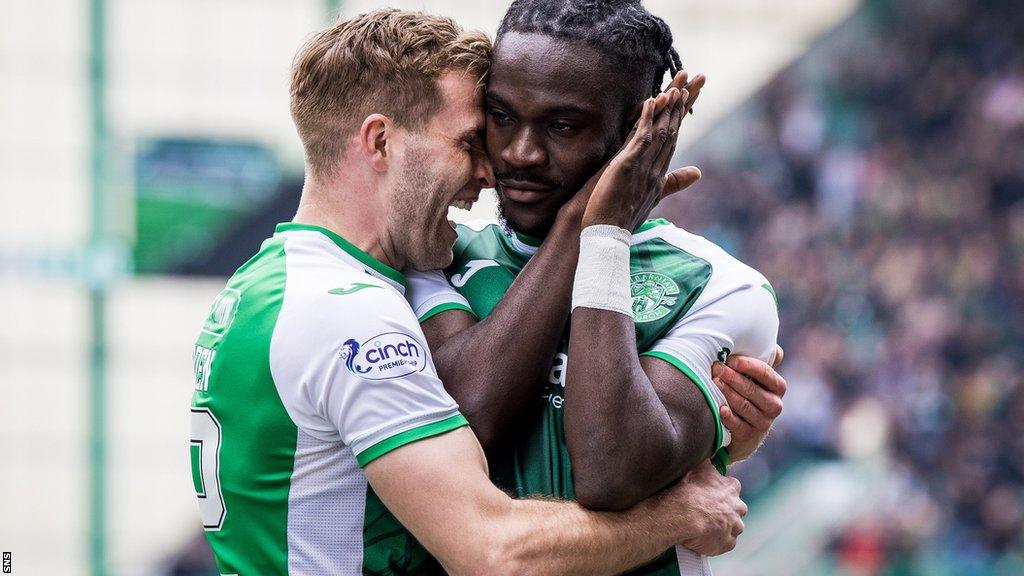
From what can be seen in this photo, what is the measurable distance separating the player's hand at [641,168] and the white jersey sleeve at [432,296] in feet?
1.25

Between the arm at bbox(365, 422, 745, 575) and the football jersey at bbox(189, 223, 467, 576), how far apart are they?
2.3 inches

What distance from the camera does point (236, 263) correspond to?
14.6 m

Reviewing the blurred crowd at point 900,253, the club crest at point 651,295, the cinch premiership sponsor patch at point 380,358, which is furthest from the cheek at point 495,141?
the blurred crowd at point 900,253

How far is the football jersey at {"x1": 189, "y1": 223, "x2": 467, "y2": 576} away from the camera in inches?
102

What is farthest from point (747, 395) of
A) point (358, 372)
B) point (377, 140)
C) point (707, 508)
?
point (377, 140)

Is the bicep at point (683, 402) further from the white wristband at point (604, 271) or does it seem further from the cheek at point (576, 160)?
the cheek at point (576, 160)

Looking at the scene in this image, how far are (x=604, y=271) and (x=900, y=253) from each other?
12.4m

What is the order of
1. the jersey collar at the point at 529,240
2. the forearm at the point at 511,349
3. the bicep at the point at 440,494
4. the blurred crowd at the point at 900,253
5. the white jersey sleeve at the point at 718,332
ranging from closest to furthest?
the bicep at the point at 440,494 < the forearm at the point at 511,349 < the white jersey sleeve at the point at 718,332 < the jersey collar at the point at 529,240 < the blurred crowd at the point at 900,253

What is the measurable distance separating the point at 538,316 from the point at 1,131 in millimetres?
13895

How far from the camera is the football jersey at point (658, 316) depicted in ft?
9.50

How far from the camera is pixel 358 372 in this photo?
2.58 m

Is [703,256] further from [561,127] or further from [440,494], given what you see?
[440,494]

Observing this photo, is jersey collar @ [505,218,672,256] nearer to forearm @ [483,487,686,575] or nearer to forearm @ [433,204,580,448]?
forearm @ [433,204,580,448]

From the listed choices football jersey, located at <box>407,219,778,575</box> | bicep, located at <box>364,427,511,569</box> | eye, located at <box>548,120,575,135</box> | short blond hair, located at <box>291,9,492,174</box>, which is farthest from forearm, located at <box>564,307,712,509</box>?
short blond hair, located at <box>291,9,492,174</box>
